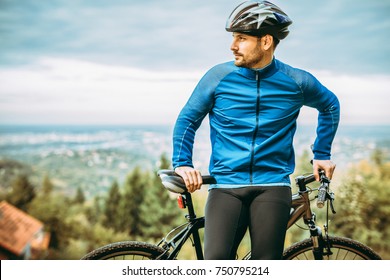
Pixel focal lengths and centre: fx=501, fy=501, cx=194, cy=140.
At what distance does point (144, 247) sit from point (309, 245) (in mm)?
689

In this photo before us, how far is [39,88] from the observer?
22.1 ft

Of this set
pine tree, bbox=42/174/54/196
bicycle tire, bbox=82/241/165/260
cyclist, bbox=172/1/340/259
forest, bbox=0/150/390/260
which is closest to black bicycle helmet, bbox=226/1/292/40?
cyclist, bbox=172/1/340/259

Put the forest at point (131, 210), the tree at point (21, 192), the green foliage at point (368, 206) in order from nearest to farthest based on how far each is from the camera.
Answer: the green foliage at point (368, 206), the forest at point (131, 210), the tree at point (21, 192)

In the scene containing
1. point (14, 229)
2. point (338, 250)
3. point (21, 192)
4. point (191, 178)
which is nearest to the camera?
point (191, 178)

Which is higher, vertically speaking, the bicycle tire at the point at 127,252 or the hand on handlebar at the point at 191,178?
the hand on handlebar at the point at 191,178

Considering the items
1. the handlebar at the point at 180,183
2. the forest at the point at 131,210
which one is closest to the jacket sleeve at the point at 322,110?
the handlebar at the point at 180,183

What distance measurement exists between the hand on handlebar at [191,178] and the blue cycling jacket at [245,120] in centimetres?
4

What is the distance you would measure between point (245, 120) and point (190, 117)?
0.20 metres

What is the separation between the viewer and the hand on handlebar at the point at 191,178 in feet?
5.68

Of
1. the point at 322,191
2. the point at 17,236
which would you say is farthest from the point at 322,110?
the point at 17,236

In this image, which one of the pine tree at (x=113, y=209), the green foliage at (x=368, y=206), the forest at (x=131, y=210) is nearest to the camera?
the green foliage at (x=368, y=206)

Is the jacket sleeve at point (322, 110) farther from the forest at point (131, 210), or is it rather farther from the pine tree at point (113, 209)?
the pine tree at point (113, 209)

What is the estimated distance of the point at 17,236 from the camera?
7.75 metres

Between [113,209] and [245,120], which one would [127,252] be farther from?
[113,209]
